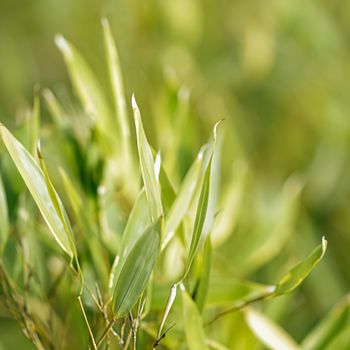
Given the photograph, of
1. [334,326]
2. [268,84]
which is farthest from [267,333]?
[268,84]

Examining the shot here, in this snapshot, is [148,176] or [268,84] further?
[268,84]

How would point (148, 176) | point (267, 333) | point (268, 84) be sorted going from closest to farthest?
point (148, 176)
point (267, 333)
point (268, 84)

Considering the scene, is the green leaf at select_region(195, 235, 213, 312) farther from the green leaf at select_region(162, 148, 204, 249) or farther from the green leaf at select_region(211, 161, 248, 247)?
the green leaf at select_region(211, 161, 248, 247)

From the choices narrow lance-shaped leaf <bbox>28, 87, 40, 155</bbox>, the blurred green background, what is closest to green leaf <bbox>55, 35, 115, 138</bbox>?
narrow lance-shaped leaf <bbox>28, 87, 40, 155</bbox>

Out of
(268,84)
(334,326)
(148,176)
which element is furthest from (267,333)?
(268,84)

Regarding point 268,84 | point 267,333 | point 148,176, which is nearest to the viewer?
point 148,176

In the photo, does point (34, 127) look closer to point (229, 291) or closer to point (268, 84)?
point (229, 291)
